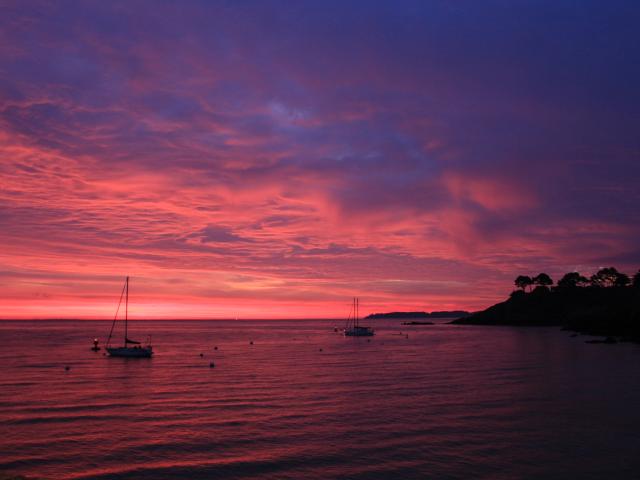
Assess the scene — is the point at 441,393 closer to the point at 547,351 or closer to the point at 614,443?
the point at 614,443

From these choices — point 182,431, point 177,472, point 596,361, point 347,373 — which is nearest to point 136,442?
point 182,431

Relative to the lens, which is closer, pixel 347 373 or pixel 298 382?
pixel 298 382

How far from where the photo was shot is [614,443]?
2906 centimetres

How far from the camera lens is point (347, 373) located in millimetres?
63281

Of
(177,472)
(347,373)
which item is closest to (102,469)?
(177,472)

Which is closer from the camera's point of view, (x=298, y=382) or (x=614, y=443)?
(x=614, y=443)

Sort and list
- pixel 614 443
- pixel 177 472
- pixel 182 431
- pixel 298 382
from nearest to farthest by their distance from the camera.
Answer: pixel 177 472, pixel 614 443, pixel 182 431, pixel 298 382

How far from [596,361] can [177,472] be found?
6382cm

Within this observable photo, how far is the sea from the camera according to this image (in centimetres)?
2497

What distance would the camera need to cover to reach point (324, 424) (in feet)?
112

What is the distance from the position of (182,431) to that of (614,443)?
959 inches

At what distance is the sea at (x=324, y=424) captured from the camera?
24969mm

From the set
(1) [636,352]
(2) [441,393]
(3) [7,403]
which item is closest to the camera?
(3) [7,403]

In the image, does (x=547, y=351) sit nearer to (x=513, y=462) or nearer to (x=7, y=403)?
(x=513, y=462)
